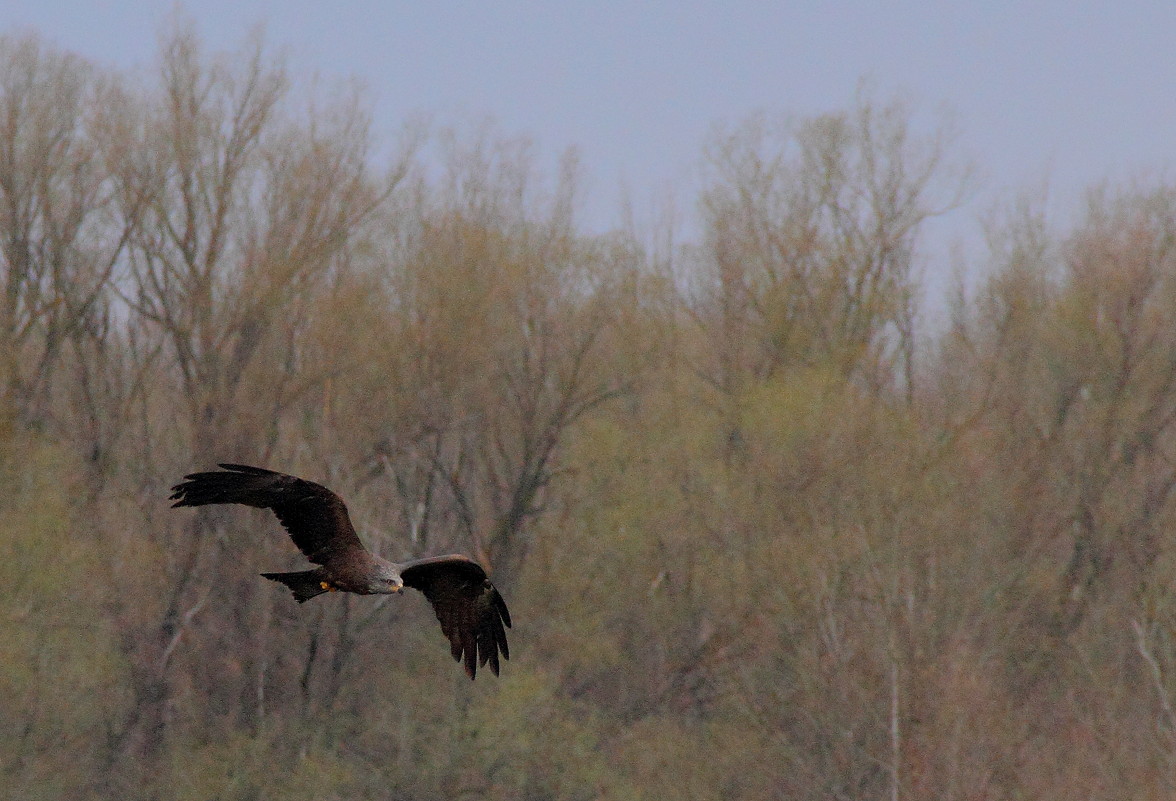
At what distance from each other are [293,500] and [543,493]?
19.8 metres

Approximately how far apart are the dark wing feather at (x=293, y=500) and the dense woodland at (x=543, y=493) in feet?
41.4

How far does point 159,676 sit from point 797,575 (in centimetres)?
981

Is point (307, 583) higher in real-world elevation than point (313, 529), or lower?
lower

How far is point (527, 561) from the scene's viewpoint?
2834cm

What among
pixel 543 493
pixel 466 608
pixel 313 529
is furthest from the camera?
pixel 543 493

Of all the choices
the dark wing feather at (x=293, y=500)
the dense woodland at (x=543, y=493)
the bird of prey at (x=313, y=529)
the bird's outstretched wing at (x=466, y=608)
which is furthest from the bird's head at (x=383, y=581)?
the dense woodland at (x=543, y=493)

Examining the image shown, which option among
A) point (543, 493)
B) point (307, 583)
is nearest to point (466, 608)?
point (307, 583)

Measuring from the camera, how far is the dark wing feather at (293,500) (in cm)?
980

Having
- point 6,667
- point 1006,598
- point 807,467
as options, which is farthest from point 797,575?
point 6,667

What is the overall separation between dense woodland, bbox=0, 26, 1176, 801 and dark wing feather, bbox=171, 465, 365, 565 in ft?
41.4

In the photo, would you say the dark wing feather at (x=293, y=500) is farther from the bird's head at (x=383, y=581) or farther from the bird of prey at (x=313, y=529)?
the bird's head at (x=383, y=581)

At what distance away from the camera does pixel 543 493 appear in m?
30.0

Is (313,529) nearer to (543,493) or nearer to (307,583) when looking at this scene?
(307,583)

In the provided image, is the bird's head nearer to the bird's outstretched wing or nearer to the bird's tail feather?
the bird's tail feather
